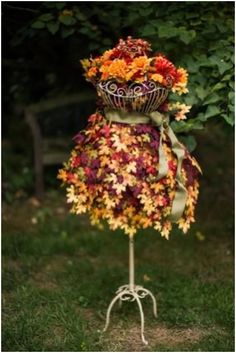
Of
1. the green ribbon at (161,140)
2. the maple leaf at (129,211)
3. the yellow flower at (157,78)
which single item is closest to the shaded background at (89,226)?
the green ribbon at (161,140)

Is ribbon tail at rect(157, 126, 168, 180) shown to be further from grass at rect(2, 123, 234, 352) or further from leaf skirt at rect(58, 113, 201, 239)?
grass at rect(2, 123, 234, 352)

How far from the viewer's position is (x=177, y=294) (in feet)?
13.8

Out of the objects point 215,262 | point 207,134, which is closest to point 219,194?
point 215,262

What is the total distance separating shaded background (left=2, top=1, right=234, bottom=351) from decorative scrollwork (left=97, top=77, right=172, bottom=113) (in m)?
0.59

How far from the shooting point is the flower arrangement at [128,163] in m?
3.29

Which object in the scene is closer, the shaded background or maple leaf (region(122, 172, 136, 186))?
maple leaf (region(122, 172, 136, 186))

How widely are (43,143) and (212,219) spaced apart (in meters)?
1.90

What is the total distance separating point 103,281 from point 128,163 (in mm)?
1370

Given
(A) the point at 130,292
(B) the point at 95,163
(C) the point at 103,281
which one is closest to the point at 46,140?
(C) the point at 103,281

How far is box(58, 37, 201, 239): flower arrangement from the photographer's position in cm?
329

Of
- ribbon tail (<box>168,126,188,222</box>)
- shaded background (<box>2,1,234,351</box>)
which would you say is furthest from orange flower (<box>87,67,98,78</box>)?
shaded background (<box>2,1,234,351</box>)

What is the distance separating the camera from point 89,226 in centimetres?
553

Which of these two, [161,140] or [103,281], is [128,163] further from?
[103,281]

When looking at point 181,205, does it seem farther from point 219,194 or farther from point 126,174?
point 219,194
